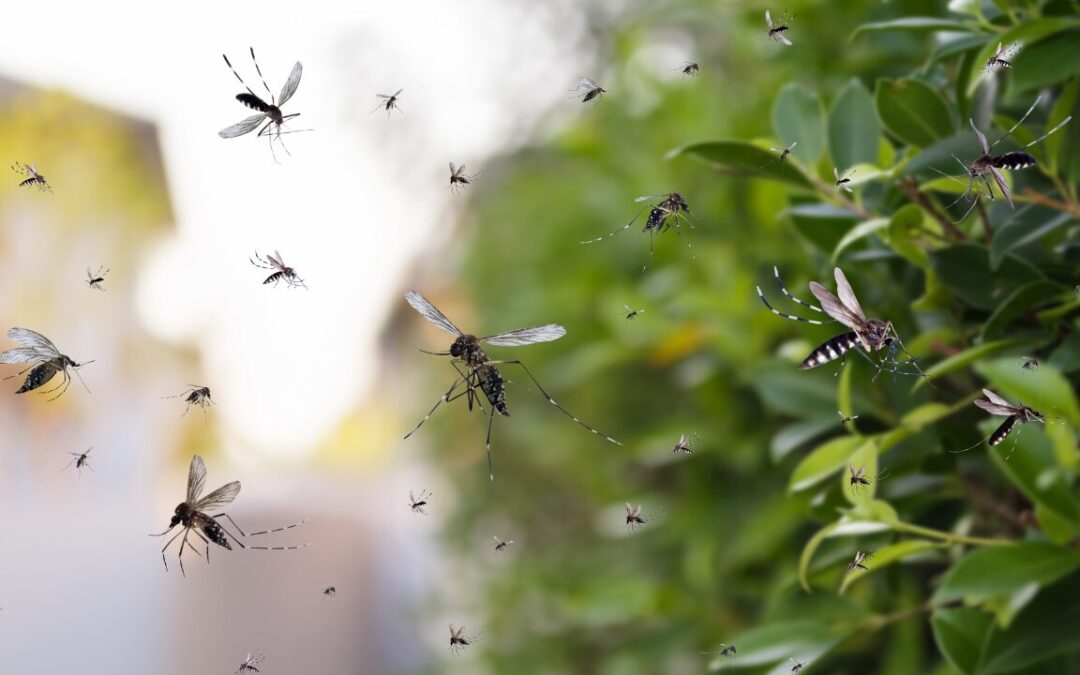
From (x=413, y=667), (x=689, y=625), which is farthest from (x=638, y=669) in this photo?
(x=413, y=667)

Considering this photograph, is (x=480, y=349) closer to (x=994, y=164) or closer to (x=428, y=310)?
(x=428, y=310)

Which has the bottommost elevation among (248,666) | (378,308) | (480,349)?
(378,308)

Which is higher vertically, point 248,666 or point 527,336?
point 527,336

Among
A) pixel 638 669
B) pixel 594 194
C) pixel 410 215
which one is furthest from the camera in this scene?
pixel 410 215

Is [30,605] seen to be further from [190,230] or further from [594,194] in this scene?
[594,194]

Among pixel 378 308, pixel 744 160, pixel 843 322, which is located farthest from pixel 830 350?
pixel 378 308

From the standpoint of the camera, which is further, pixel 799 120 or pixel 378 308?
pixel 378 308
